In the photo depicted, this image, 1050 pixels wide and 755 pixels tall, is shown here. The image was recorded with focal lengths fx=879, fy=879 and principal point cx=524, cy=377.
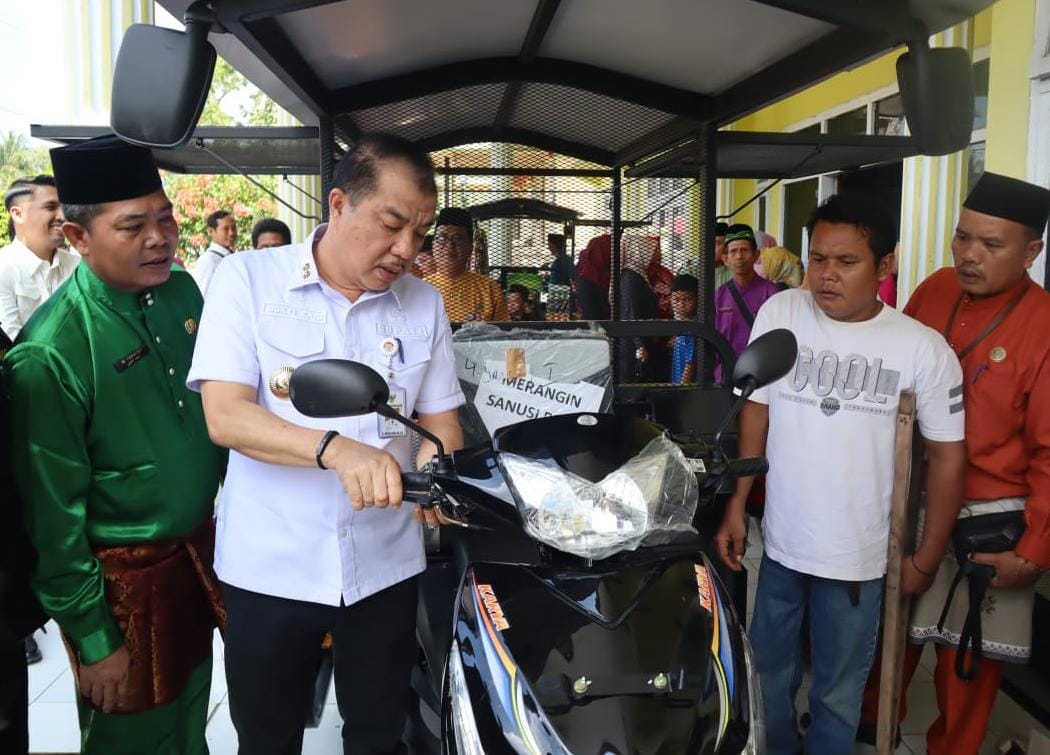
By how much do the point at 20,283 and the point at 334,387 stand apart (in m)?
4.16

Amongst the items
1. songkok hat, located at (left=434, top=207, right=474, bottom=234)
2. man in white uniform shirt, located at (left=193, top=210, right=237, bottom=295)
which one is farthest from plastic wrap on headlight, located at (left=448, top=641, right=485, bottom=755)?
man in white uniform shirt, located at (left=193, top=210, right=237, bottom=295)

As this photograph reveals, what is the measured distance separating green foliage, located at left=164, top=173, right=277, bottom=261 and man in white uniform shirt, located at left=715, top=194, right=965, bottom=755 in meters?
18.0

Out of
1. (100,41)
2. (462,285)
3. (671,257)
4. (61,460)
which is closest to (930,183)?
(671,257)

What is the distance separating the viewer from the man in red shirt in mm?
2652

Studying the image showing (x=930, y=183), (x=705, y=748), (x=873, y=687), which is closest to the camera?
(x=705, y=748)

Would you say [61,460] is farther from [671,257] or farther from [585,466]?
[671,257]

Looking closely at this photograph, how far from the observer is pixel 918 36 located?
7.68 feet

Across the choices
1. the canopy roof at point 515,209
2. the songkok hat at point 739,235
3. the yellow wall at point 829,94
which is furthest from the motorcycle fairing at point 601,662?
A: the yellow wall at point 829,94

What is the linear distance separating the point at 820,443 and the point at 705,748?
136cm

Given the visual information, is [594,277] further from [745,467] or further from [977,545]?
[745,467]

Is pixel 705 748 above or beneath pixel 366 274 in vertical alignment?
beneath

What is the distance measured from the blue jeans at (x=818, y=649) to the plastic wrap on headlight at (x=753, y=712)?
1.13 m

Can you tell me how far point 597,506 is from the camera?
5.14 feet

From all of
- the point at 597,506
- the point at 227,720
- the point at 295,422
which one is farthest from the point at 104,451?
the point at 227,720
